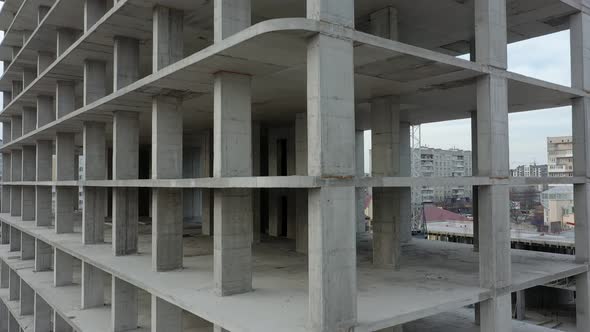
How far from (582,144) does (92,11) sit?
18.0 metres

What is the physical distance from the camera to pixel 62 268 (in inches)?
800

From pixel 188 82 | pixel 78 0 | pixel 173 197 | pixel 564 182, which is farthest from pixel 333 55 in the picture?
pixel 78 0

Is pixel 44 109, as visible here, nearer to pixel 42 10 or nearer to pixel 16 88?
pixel 42 10

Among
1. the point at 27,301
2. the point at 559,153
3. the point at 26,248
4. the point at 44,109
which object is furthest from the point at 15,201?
the point at 559,153

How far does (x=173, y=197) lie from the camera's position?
45.1ft

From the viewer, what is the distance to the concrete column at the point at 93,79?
1778 cm

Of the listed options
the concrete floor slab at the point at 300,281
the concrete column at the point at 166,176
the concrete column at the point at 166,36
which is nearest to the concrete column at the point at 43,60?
the concrete floor slab at the point at 300,281

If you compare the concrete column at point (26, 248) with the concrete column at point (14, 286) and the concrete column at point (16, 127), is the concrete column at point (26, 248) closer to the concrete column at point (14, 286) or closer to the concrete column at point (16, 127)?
the concrete column at point (14, 286)

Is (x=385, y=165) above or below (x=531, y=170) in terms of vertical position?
below

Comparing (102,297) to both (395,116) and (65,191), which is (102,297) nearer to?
(65,191)

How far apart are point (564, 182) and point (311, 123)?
416 inches

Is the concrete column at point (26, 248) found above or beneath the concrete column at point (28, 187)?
beneath

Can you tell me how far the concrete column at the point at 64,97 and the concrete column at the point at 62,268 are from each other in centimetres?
662

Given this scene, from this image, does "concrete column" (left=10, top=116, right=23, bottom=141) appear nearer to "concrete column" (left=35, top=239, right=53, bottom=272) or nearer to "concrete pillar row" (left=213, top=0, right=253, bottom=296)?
"concrete column" (left=35, top=239, right=53, bottom=272)
